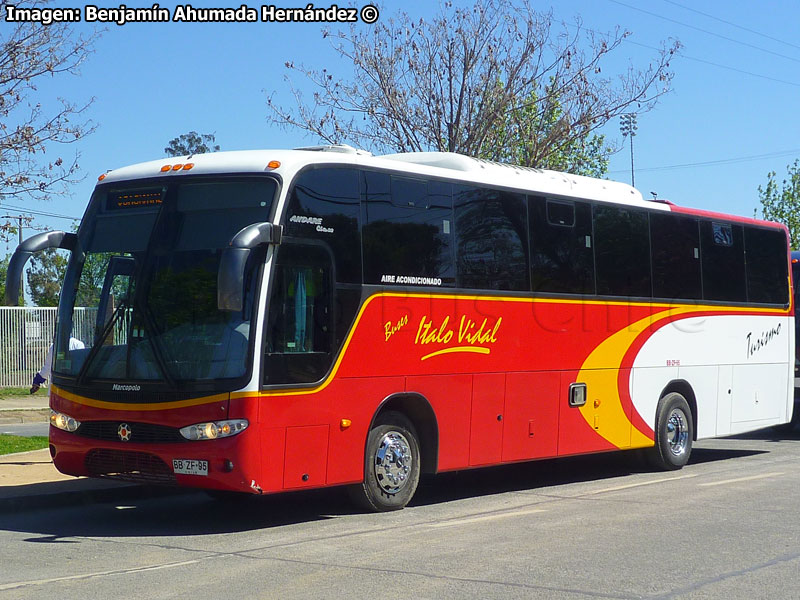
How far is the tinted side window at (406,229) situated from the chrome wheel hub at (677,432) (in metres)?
5.42

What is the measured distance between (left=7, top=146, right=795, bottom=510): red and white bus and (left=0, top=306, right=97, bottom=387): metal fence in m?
23.0

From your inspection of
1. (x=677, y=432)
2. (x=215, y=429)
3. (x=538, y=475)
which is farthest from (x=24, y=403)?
(x=215, y=429)

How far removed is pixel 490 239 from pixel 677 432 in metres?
5.17

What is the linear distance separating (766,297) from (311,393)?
9.87 m

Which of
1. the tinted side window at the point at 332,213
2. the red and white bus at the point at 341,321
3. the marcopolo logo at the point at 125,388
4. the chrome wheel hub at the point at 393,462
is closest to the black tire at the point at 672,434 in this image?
the red and white bus at the point at 341,321

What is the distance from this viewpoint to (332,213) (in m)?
11.0

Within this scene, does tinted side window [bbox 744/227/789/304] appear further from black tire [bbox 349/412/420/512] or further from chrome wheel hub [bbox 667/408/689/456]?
black tire [bbox 349/412/420/512]

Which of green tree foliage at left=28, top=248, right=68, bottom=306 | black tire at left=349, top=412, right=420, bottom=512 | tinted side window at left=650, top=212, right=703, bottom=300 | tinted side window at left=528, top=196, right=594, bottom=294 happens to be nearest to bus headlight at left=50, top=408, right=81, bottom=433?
black tire at left=349, top=412, right=420, bottom=512

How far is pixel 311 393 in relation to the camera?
10.6m

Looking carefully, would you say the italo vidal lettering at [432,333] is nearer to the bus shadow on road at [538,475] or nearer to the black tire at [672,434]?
the bus shadow on road at [538,475]

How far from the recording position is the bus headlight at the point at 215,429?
998 cm

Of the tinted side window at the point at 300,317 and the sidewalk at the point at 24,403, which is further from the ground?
the tinted side window at the point at 300,317

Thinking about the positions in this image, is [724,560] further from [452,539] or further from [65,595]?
[65,595]

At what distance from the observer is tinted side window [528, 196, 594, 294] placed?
13.6m
